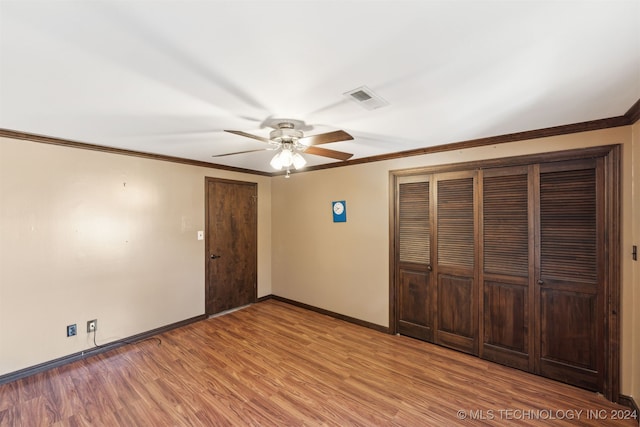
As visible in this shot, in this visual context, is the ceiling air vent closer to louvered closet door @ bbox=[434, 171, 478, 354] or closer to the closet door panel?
louvered closet door @ bbox=[434, 171, 478, 354]

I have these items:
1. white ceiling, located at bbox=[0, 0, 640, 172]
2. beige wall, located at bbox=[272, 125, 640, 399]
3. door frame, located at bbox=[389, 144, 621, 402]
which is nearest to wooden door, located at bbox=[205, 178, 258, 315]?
beige wall, located at bbox=[272, 125, 640, 399]

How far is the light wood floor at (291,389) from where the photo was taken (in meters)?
2.10

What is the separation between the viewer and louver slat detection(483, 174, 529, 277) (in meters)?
2.70

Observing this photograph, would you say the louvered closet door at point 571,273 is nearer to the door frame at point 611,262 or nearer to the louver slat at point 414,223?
the door frame at point 611,262

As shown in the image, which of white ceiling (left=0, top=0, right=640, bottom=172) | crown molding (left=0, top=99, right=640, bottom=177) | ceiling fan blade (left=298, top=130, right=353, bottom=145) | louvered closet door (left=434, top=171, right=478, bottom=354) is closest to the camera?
white ceiling (left=0, top=0, right=640, bottom=172)

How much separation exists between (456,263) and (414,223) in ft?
2.15

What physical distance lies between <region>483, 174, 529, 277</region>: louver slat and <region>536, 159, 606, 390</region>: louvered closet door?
13 centimetres

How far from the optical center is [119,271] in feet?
10.7

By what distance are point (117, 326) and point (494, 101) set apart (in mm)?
4418

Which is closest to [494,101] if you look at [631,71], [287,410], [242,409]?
[631,71]

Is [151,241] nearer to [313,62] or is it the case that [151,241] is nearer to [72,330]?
[72,330]

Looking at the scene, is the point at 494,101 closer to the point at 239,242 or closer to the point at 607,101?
the point at 607,101

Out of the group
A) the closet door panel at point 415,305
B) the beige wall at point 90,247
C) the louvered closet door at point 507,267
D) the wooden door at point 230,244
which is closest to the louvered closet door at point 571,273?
the louvered closet door at point 507,267

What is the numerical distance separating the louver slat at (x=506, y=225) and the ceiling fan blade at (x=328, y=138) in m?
1.82
